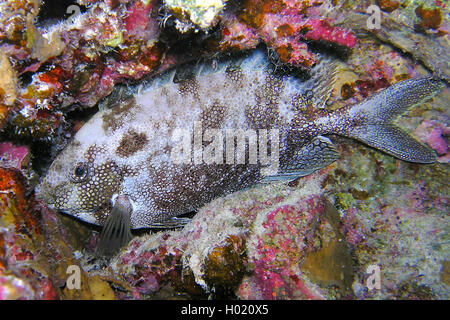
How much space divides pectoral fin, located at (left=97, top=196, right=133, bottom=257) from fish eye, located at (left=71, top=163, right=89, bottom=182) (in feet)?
1.53

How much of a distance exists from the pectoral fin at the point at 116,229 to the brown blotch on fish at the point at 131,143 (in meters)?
0.58

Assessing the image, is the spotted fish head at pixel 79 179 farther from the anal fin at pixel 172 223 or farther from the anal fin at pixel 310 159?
the anal fin at pixel 310 159

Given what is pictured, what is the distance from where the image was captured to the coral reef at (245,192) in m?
2.34

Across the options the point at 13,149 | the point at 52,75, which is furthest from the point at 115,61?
the point at 13,149

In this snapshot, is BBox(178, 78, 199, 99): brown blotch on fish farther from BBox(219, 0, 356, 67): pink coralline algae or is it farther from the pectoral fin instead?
the pectoral fin

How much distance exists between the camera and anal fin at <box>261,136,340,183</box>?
342 centimetres

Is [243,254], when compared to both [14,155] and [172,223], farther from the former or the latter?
[14,155]

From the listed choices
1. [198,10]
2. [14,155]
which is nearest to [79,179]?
[14,155]

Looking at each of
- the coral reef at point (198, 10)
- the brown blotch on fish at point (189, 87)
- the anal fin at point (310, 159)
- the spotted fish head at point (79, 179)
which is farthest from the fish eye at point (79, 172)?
the anal fin at point (310, 159)
